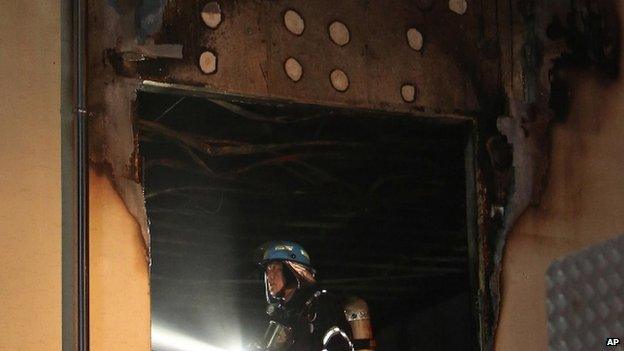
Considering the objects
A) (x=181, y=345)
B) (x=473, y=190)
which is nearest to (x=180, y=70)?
(x=181, y=345)

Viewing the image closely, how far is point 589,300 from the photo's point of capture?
106cm

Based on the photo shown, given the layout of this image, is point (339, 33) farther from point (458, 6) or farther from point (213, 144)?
point (213, 144)

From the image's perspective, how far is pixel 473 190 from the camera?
5938 mm

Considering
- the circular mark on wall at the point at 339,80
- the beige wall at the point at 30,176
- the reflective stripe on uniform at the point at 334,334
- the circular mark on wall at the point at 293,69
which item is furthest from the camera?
Answer: the circular mark on wall at the point at 339,80

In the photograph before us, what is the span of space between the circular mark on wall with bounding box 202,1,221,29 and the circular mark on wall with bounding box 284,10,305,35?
1.38 ft

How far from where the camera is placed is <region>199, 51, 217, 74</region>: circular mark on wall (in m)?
5.17

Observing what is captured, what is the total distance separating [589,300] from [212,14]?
4415mm

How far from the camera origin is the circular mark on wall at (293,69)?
5.42m

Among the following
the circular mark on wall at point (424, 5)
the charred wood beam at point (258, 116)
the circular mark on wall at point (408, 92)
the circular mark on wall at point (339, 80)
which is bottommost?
the charred wood beam at point (258, 116)

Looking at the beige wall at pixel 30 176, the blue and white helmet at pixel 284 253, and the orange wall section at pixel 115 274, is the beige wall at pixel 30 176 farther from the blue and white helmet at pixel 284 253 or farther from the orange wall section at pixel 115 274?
the blue and white helmet at pixel 284 253

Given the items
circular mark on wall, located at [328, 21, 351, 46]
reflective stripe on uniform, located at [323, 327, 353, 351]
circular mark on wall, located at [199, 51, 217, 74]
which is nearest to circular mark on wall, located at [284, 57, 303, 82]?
circular mark on wall, located at [328, 21, 351, 46]

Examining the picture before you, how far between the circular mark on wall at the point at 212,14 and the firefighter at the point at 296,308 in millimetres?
1252

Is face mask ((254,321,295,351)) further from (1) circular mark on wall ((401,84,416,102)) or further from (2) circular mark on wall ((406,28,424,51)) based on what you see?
(2) circular mark on wall ((406,28,424,51))

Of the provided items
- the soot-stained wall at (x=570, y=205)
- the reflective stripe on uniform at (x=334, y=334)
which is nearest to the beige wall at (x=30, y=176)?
the reflective stripe on uniform at (x=334, y=334)
